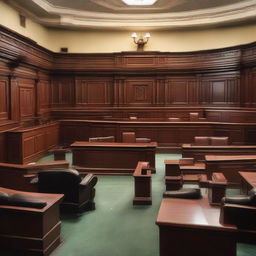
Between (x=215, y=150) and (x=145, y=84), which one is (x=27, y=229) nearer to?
(x=215, y=150)

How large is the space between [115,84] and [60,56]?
2380 millimetres

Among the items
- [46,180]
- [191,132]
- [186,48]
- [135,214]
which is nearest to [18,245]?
[46,180]

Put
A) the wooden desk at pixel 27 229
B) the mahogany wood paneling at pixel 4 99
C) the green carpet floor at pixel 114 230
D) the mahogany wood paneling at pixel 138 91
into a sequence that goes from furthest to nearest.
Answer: the mahogany wood paneling at pixel 138 91 → the mahogany wood paneling at pixel 4 99 → the green carpet floor at pixel 114 230 → the wooden desk at pixel 27 229

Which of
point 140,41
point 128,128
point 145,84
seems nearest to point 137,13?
point 140,41

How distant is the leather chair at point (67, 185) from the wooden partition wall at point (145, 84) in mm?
6530

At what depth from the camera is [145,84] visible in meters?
12.7

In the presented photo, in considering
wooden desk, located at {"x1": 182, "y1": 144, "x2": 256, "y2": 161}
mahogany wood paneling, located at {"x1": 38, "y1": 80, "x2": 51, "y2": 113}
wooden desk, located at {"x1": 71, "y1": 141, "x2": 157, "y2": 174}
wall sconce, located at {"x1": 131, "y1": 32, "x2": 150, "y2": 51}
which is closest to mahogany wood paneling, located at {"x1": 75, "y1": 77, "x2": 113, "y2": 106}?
mahogany wood paneling, located at {"x1": 38, "y1": 80, "x2": 51, "y2": 113}

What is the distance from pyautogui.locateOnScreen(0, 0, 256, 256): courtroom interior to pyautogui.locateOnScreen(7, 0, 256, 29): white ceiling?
46 millimetres

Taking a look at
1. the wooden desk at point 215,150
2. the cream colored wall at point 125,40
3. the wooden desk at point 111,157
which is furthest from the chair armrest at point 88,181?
the cream colored wall at point 125,40

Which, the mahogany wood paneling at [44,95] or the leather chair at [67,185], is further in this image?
the mahogany wood paneling at [44,95]

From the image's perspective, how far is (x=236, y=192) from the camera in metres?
5.72

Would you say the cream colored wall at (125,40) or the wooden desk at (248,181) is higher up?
the cream colored wall at (125,40)

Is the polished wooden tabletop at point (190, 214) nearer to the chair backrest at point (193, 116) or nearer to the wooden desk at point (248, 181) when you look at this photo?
the wooden desk at point (248, 181)

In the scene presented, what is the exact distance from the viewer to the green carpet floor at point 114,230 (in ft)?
11.9
